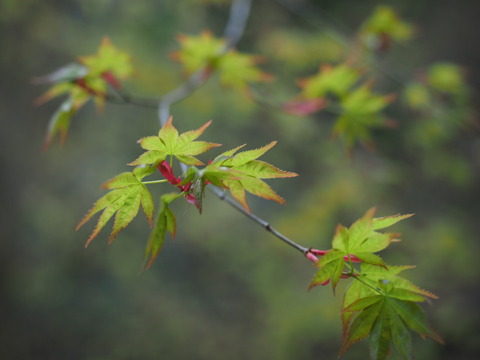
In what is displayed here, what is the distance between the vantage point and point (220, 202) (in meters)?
3.58

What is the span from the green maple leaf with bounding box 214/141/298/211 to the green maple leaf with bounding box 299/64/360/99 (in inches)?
33.1

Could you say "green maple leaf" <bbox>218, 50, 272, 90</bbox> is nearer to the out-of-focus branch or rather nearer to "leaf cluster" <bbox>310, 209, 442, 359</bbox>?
the out-of-focus branch

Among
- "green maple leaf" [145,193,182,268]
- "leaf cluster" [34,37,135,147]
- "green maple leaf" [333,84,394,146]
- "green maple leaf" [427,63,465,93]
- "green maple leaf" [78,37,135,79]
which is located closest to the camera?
"green maple leaf" [145,193,182,268]

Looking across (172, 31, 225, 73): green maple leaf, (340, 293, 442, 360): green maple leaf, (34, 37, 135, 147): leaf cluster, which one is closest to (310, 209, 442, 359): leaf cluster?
(340, 293, 442, 360): green maple leaf

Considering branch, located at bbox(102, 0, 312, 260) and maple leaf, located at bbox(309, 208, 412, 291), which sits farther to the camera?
branch, located at bbox(102, 0, 312, 260)

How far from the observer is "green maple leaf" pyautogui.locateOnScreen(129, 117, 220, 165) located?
650 millimetres

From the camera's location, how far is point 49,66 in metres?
3.80

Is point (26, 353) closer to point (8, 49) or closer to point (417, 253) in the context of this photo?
point (8, 49)

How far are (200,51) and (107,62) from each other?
0.37 m

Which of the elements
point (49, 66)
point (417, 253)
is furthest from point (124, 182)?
point (49, 66)

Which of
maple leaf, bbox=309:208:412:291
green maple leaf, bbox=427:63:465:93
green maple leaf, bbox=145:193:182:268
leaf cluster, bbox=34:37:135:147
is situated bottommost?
green maple leaf, bbox=145:193:182:268

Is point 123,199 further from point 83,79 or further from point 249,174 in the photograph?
point 83,79

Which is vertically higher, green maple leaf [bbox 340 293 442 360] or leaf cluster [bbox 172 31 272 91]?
leaf cluster [bbox 172 31 272 91]

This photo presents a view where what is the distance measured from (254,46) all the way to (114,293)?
105 inches
